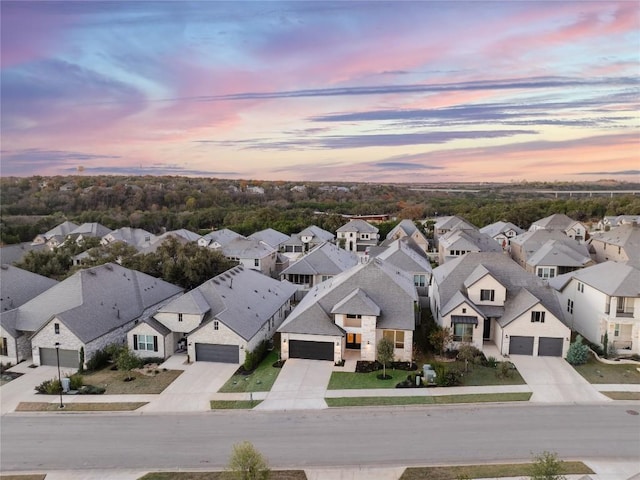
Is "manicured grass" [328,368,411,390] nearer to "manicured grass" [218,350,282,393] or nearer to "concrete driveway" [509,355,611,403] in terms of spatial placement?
"manicured grass" [218,350,282,393]

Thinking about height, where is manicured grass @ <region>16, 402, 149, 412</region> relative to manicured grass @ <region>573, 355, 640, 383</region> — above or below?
below

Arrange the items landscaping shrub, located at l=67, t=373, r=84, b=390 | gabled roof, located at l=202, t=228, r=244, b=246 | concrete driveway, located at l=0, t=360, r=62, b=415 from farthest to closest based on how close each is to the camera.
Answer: gabled roof, located at l=202, t=228, r=244, b=246
landscaping shrub, located at l=67, t=373, r=84, b=390
concrete driveway, located at l=0, t=360, r=62, b=415

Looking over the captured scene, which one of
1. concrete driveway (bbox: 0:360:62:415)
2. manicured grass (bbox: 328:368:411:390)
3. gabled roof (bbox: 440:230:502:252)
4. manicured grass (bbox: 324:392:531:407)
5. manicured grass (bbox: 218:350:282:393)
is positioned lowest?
concrete driveway (bbox: 0:360:62:415)

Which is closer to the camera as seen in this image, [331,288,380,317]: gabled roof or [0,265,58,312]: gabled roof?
[331,288,380,317]: gabled roof

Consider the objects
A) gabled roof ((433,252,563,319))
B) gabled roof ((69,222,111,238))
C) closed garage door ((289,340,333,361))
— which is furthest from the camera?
gabled roof ((69,222,111,238))

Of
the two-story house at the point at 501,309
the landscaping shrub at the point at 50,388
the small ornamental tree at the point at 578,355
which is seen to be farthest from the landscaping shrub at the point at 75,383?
the small ornamental tree at the point at 578,355

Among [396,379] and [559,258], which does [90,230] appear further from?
[559,258]

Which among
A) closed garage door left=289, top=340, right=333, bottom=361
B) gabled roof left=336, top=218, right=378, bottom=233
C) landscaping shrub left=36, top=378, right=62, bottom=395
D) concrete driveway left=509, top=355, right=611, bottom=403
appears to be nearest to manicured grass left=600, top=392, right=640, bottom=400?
concrete driveway left=509, top=355, right=611, bottom=403
